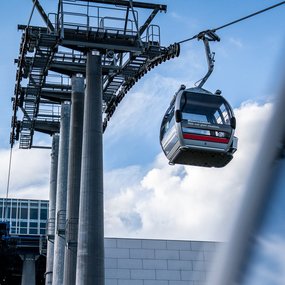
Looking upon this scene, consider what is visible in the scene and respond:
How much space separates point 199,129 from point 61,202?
18604mm

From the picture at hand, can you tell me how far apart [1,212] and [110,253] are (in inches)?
1620

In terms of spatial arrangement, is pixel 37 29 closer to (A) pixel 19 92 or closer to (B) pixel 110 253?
(A) pixel 19 92

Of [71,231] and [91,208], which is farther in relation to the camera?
[71,231]

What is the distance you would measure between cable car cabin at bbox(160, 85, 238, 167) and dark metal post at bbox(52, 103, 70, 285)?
15092 millimetres

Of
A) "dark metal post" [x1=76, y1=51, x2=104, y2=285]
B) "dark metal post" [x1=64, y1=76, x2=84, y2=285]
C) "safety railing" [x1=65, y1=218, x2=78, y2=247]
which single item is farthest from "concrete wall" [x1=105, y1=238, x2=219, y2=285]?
"dark metal post" [x1=76, y1=51, x2=104, y2=285]

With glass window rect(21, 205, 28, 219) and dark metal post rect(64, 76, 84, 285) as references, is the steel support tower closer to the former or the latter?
dark metal post rect(64, 76, 84, 285)

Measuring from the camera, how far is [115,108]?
3105 cm

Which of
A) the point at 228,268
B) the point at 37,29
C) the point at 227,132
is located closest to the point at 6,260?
the point at 37,29

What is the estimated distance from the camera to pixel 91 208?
20625 millimetres

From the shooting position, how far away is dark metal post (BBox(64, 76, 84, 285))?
80.2 feet

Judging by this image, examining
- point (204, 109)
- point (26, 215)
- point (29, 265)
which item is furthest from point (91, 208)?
point (26, 215)

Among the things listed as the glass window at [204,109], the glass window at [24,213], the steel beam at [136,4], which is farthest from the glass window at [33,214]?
the glass window at [204,109]

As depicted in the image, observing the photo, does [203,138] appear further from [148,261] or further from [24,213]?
[24,213]

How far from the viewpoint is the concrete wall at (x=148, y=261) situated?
3359 cm
